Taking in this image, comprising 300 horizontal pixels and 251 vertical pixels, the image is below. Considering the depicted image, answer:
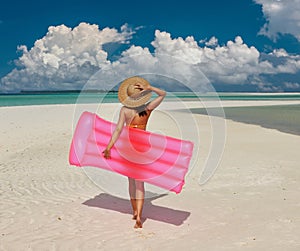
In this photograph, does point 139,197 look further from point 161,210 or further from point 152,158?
point 161,210

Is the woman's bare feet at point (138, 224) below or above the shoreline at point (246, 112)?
below

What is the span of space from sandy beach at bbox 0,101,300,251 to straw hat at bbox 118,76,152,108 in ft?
5.95

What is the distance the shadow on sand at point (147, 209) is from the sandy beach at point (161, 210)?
0.05 ft

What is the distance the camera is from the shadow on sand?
594 centimetres

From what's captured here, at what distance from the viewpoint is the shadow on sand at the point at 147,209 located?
5.94 metres

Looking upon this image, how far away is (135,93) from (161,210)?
2.23m

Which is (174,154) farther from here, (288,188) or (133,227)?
(288,188)

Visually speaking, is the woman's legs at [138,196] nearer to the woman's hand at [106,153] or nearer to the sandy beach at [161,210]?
the sandy beach at [161,210]

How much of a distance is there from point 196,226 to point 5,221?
2.90 metres

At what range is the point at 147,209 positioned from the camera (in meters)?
6.44

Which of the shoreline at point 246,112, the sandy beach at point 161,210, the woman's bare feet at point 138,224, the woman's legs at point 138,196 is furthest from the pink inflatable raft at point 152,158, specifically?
the shoreline at point 246,112

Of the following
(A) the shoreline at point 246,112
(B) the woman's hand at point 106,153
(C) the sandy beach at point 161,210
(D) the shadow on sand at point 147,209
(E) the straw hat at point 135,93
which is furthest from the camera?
(A) the shoreline at point 246,112

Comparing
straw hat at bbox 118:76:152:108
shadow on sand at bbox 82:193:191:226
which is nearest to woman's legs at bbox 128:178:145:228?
shadow on sand at bbox 82:193:191:226

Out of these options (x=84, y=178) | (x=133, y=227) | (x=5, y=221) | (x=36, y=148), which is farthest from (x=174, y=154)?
(x=36, y=148)
